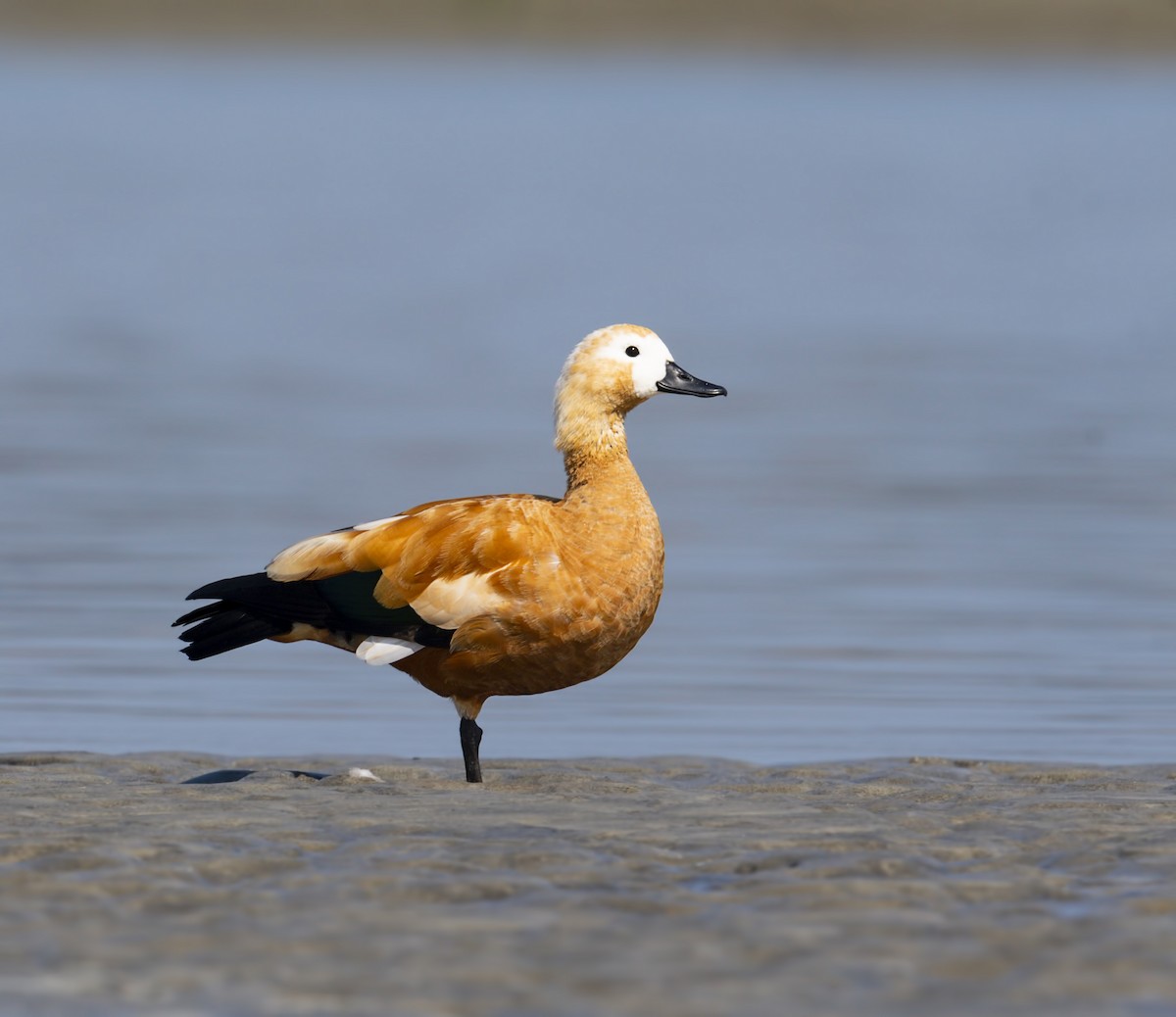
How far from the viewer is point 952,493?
1498cm

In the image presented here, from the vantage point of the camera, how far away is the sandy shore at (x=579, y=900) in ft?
16.3

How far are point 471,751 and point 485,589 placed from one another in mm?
561

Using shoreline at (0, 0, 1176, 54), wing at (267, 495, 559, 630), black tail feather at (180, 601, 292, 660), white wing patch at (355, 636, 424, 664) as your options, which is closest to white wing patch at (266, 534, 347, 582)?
wing at (267, 495, 559, 630)

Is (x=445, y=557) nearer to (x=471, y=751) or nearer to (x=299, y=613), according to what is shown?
(x=299, y=613)

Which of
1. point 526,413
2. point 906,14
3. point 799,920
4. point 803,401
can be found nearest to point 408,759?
point 799,920

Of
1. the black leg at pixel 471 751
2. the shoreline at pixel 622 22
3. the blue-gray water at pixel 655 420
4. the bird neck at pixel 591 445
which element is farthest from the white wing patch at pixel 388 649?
the shoreline at pixel 622 22

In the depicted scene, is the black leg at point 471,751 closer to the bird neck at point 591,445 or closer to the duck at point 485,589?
the duck at point 485,589

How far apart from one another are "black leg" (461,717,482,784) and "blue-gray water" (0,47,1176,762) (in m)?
1.11

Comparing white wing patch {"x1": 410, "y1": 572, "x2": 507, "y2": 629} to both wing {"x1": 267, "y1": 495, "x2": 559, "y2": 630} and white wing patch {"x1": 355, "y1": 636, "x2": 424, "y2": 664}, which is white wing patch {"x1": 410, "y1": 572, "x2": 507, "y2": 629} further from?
Result: white wing patch {"x1": 355, "y1": 636, "x2": 424, "y2": 664}

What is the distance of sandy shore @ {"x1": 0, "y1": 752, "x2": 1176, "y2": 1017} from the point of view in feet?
16.3

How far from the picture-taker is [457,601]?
7.85 meters

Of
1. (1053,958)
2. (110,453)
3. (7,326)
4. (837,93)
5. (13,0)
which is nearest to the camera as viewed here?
(1053,958)

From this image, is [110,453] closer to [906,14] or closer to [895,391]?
[895,391]

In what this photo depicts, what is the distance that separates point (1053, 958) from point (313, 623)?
3511 mm
